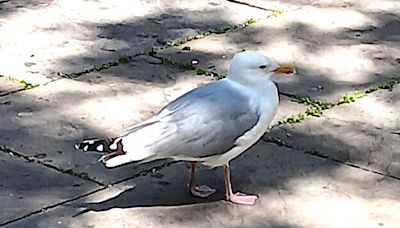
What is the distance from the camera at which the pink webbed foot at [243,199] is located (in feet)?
14.8

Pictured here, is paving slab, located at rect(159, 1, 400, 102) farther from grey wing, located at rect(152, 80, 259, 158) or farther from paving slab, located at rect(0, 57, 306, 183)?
grey wing, located at rect(152, 80, 259, 158)

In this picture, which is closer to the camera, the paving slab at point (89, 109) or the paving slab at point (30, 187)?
the paving slab at point (30, 187)

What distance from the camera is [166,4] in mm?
7402

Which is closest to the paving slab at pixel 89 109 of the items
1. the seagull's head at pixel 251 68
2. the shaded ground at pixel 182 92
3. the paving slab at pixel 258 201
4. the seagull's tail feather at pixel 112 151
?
the shaded ground at pixel 182 92

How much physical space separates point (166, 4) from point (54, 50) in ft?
4.15

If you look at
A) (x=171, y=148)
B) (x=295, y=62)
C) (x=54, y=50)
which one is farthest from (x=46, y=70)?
(x=171, y=148)

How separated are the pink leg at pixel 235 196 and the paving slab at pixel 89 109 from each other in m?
0.47

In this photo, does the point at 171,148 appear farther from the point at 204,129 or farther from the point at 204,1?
the point at 204,1

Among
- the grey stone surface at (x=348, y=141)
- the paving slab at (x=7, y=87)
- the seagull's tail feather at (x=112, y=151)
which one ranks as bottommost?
the paving slab at (x=7, y=87)

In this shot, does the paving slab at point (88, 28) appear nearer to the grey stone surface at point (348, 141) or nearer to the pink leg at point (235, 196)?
the grey stone surface at point (348, 141)

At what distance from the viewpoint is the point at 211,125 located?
432cm

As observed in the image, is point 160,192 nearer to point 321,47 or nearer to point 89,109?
point 89,109

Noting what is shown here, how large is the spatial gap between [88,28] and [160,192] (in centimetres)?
247

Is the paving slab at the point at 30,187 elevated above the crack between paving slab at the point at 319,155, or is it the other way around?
the paving slab at the point at 30,187
